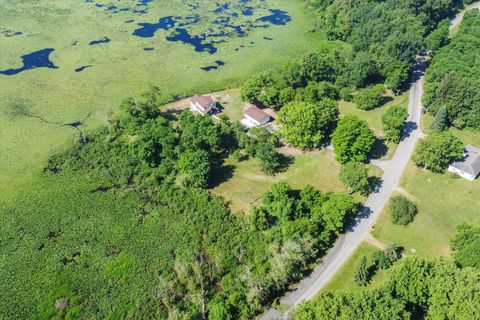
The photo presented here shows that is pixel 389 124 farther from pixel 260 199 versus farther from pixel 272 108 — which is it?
pixel 260 199

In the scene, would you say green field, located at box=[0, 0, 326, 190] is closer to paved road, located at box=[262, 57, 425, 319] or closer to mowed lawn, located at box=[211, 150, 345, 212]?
mowed lawn, located at box=[211, 150, 345, 212]

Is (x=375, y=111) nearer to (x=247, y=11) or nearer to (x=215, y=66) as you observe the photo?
(x=215, y=66)

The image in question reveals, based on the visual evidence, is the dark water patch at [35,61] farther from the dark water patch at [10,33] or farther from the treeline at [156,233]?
the treeline at [156,233]

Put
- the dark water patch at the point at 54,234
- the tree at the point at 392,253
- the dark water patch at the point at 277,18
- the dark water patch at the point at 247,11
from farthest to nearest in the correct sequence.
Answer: the dark water patch at the point at 247,11, the dark water patch at the point at 277,18, the dark water patch at the point at 54,234, the tree at the point at 392,253

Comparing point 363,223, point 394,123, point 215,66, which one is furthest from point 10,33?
point 363,223

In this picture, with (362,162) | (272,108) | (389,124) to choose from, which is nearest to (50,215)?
(272,108)

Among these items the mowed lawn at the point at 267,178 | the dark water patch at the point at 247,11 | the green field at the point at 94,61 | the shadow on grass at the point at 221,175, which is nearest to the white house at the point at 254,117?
the mowed lawn at the point at 267,178
